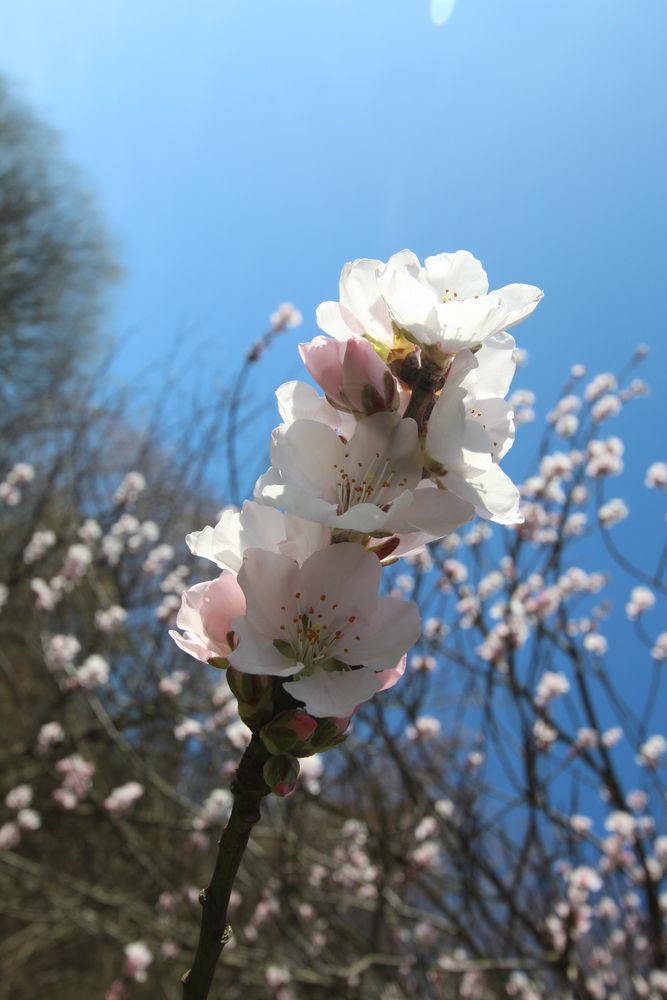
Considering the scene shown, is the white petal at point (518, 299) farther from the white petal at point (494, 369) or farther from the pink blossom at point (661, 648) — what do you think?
the pink blossom at point (661, 648)

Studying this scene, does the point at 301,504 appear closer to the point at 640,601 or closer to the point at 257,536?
the point at 257,536

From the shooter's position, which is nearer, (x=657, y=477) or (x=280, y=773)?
(x=280, y=773)

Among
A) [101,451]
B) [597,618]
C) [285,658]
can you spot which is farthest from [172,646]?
[285,658]

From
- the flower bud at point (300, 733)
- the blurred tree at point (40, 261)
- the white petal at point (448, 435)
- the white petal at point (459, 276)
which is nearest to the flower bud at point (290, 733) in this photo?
the flower bud at point (300, 733)

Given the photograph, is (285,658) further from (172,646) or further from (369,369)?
(172,646)

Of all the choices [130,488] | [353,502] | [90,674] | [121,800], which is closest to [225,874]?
[353,502]

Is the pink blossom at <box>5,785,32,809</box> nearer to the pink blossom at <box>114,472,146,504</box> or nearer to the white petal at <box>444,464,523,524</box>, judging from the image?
the pink blossom at <box>114,472,146,504</box>

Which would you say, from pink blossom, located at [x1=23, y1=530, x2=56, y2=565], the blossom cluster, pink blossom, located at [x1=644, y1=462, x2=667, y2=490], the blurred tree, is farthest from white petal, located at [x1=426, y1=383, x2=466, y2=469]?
the blurred tree

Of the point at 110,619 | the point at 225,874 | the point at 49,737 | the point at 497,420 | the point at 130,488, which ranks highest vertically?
the point at 130,488

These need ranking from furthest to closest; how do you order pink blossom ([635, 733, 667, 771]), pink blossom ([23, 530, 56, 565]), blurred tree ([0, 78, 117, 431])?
blurred tree ([0, 78, 117, 431])
pink blossom ([23, 530, 56, 565])
pink blossom ([635, 733, 667, 771])
